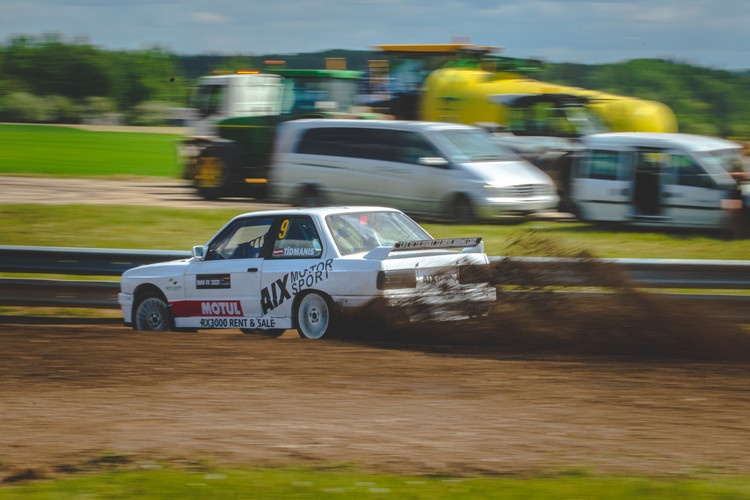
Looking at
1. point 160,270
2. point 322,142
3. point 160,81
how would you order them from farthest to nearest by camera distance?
point 160,81 → point 322,142 → point 160,270

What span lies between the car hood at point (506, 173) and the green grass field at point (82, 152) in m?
14.8

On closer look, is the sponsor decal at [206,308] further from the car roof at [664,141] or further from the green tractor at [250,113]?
the green tractor at [250,113]

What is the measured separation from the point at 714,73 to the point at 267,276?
4083cm

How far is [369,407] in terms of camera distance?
20.6 ft

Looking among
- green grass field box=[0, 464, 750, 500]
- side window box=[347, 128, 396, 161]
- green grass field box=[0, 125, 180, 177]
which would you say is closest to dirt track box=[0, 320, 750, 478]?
green grass field box=[0, 464, 750, 500]

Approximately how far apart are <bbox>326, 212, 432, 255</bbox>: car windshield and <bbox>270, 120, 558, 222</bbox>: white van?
24.8 feet

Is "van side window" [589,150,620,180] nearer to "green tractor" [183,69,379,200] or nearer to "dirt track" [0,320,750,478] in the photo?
"green tractor" [183,69,379,200]

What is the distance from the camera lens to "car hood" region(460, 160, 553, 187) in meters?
17.1

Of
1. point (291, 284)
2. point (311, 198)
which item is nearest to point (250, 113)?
point (311, 198)

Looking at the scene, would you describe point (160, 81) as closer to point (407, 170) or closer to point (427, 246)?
point (407, 170)

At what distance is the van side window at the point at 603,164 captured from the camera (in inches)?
667

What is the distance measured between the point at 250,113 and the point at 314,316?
546 inches

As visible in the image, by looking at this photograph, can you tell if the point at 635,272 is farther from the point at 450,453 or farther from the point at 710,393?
the point at 450,453

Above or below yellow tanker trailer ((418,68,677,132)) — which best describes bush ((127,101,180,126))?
above
